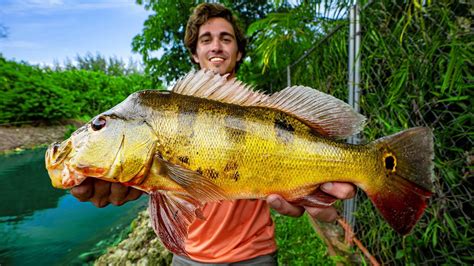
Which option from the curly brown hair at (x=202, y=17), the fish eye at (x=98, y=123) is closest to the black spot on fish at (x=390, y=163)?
the fish eye at (x=98, y=123)

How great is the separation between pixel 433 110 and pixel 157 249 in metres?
3.69

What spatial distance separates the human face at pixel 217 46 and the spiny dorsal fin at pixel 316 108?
140cm

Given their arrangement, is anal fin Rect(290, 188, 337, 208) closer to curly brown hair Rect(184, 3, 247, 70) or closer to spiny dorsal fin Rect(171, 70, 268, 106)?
spiny dorsal fin Rect(171, 70, 268, 106)

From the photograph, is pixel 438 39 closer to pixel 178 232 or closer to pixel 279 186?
pixel 279 186

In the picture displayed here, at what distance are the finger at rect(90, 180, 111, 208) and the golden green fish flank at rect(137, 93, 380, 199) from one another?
14.4 inches

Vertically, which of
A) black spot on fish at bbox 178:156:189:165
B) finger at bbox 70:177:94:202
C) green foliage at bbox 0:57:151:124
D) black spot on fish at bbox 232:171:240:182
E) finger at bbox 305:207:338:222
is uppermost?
green foliage at bbox 0:57:151:124

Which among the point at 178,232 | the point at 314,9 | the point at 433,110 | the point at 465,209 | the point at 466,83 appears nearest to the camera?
the point at 178,232

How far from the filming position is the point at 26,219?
17.9 ft

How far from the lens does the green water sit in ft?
15.0

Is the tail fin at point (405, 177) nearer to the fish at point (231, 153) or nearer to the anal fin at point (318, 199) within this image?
the fish at point (231, 153)

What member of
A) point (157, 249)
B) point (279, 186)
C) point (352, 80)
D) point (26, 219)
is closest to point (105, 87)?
point (26, 219)

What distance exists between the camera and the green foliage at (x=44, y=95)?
41.2 feet

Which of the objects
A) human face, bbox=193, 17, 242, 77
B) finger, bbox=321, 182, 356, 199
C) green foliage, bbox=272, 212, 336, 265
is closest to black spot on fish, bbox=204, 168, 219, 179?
finger, bbox=321, 182, 356, 199

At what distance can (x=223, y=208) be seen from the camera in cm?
228
